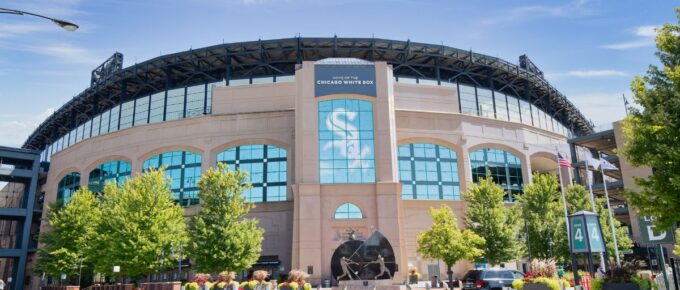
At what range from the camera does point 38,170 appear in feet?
224

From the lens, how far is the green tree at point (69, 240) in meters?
47.7

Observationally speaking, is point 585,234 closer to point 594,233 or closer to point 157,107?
point 594,233

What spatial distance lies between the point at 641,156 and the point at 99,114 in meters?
66.4

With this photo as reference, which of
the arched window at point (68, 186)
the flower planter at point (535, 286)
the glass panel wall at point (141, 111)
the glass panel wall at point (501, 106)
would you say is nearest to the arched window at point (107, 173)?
the arched window at point (68, 186)

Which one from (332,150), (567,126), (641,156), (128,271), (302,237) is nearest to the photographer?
(641,156)

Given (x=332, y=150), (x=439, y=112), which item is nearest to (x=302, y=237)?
(x=332, y=150)

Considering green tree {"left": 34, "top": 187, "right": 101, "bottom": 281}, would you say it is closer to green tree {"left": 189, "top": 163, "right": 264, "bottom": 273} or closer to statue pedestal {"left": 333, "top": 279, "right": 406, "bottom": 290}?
green tree {"left": 189, "top": 163, "right": 264, "bottom": 273}

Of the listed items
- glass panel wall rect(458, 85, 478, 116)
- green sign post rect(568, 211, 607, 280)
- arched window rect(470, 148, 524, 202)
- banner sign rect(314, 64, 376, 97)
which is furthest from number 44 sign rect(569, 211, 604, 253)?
glass panel wall rect(458, 85, 478, 116)

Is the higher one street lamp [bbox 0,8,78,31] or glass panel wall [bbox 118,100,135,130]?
glass panel wall [bbox 118,100,135,130]

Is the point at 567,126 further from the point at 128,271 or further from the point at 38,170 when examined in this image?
the point at 38,170

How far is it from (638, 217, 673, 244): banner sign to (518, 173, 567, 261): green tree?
26152 millimetres

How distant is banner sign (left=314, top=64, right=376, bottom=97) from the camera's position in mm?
48594

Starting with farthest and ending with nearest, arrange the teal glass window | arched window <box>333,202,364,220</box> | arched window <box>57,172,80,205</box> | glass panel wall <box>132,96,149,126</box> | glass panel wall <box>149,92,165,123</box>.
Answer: arched window <box>57,172,80,205</box> → glass panel wall <box>132,96,149,126</box> → glass panel wall <box>149,92,165,123</box> → the teal glass window → arched window <box>333,202,364,220</box>

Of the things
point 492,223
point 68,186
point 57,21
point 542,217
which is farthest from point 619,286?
point 68,186
